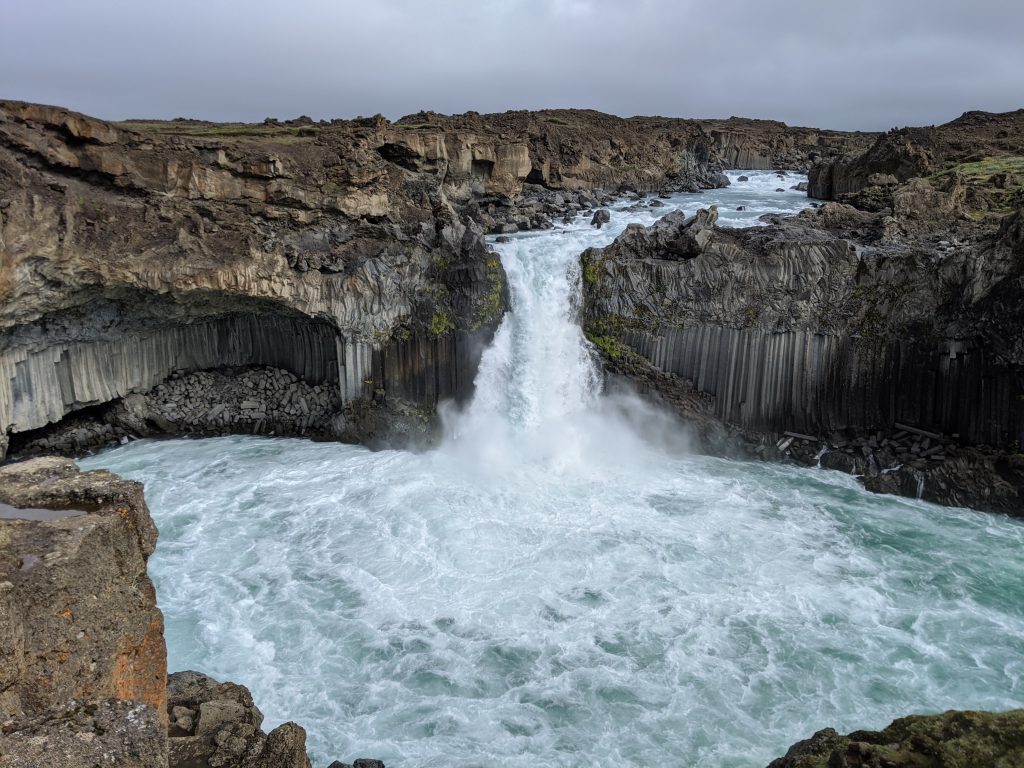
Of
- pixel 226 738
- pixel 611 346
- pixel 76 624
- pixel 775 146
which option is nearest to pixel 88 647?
pixel 76 624

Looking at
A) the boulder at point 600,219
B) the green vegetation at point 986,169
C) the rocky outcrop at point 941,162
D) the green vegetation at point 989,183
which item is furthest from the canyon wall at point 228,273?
the green vegetation at point 986,169

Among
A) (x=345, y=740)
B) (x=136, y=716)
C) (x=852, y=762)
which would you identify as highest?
(x=136, y=716)

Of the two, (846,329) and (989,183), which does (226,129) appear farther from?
(989,183)

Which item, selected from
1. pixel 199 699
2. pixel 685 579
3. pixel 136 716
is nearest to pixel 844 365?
pixel 685 579

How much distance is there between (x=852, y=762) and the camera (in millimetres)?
6250

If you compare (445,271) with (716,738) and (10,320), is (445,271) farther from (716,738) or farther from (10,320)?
(716,738)

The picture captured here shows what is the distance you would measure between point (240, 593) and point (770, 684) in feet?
36.8

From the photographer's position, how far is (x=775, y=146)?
59250mm

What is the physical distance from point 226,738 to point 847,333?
20633mm

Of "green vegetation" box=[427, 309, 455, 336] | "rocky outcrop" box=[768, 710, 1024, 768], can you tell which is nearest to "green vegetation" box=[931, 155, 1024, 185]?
"green vegetation" box=[427, 309, 455, 336]

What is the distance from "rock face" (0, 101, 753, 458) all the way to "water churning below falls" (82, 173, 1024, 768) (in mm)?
2078

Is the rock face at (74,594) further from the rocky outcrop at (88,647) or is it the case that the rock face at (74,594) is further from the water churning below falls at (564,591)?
the water churning below falls at (564,591)

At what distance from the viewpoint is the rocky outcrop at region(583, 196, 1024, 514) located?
19844 millimetres

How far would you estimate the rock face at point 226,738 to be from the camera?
26.6ft
